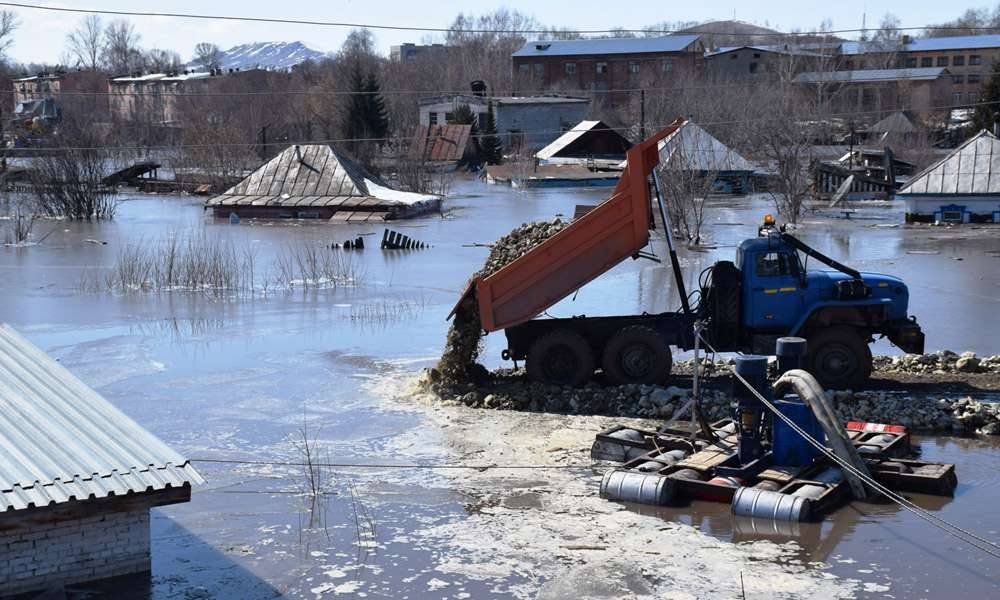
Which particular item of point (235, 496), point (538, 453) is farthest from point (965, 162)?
point (235, 496)

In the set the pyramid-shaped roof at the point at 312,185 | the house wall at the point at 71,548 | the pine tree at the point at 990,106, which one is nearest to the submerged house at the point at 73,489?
the house wall at the point at 71,548

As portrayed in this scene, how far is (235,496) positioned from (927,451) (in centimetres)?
745

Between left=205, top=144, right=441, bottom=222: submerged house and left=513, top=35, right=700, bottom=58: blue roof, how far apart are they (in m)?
56.5

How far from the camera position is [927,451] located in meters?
13.6

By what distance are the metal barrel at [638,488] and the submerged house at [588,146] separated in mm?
62845

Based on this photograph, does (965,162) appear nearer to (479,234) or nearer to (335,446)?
(479,234)

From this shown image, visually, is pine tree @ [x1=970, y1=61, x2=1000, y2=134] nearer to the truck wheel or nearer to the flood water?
the flood water

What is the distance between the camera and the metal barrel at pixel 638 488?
11.7m

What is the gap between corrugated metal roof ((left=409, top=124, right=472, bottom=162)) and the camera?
7750 cm

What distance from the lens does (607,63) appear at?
4215 inches

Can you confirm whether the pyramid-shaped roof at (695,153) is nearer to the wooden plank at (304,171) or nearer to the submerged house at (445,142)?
the wooden plank at (304,171)

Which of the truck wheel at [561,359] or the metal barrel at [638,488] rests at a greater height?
the truck wheel at [561,359]

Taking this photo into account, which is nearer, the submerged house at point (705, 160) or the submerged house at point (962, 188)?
the submerged house at point (705, 160)

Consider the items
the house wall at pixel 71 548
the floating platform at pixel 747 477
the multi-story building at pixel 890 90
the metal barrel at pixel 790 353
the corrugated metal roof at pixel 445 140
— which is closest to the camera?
the house wall at pixel 71 548
